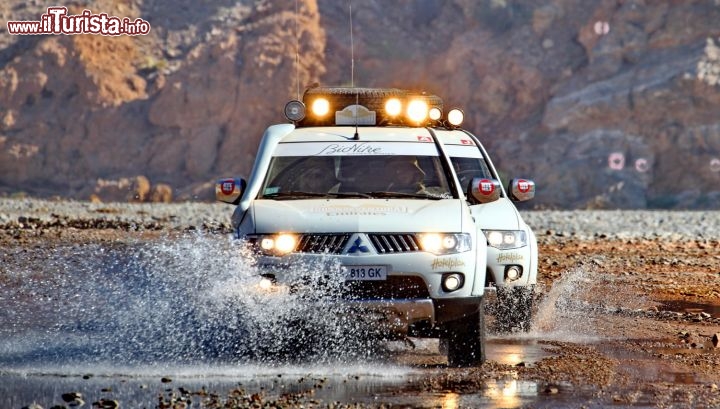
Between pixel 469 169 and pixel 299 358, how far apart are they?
3864 millimetres

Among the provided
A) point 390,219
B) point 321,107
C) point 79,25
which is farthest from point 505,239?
point 79,25

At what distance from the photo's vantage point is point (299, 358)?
962 cm

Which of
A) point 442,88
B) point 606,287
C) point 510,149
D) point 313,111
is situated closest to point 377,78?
point 442,88

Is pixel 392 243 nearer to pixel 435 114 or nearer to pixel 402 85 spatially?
pixel 435 114

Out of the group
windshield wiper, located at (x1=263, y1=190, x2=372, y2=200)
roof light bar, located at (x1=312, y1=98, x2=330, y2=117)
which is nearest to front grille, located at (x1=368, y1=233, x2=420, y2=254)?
windshield wiper, located at (x1=263, y1=190, x2=372, y2=200)

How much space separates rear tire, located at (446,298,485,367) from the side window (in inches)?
136

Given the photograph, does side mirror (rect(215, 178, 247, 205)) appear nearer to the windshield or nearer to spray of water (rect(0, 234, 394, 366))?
the windshield

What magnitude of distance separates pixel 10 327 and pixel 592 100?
111ft

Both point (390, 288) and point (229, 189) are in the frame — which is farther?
point (229, 189)

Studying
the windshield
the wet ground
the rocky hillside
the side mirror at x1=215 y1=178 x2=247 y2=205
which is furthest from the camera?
the rocky hillside

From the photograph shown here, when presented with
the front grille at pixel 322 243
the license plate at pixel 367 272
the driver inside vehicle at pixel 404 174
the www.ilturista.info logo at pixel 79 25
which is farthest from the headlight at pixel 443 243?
the www.ilturista.info logo at pixel 79 25

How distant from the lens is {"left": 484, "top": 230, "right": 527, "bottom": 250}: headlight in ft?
38.0

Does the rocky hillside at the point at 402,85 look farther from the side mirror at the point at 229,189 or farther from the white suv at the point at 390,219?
the side mirror at the point at 229,189

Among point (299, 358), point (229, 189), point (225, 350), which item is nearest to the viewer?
point (299, 358)
